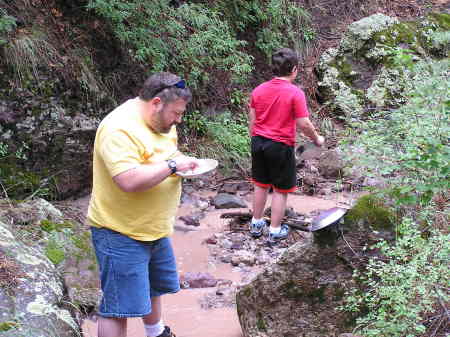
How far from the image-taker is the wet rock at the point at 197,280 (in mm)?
4812

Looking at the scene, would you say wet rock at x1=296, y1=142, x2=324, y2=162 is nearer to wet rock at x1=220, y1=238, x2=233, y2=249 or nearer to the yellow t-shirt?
wet rock at x1=220, y1=238, x2=233, y2=249

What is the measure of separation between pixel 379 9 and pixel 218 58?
522 cm

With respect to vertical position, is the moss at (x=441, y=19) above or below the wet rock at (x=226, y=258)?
above

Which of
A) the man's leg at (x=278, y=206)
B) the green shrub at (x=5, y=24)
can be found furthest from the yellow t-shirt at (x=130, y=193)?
the green shrub at (x=5, y=24)

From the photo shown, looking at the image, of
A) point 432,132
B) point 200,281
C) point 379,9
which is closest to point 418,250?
point 432,132

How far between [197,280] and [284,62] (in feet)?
7.28

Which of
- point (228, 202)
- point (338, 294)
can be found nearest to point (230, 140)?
point (228, 202)

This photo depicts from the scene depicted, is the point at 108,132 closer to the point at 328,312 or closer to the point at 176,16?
the point at 328,312

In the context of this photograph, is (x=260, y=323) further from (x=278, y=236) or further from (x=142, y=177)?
(x=278, y=236)

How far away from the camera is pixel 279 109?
5324 mm

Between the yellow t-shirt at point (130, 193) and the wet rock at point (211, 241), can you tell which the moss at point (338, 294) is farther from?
the wet rock at point (211, 241)

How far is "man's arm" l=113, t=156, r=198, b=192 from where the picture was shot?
272 centimetres

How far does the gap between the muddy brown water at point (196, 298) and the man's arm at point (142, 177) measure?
159 centimetres

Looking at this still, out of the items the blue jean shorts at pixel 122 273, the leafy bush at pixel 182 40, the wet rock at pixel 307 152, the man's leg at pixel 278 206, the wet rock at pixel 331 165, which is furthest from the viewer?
the wet rock at pixel 307 152
